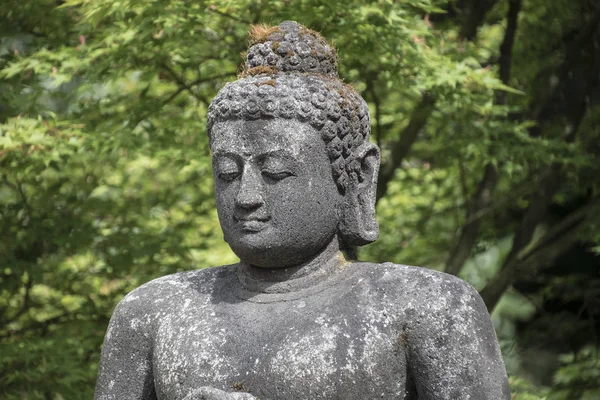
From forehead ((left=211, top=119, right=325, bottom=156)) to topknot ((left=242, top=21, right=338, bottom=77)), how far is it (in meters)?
0.27

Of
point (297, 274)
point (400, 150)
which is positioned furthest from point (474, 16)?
point (297, 274)

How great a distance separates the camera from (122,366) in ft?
14.3

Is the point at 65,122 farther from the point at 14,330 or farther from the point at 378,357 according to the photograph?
the point at 378,357

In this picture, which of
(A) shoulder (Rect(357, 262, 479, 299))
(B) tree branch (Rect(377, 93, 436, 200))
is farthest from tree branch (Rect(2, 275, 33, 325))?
(A) shoulder (Rect(357, 262, 479, 299))

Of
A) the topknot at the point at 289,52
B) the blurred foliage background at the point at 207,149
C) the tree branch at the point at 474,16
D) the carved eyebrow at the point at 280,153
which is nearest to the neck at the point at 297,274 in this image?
the carved eyebrow at the point at 280,153

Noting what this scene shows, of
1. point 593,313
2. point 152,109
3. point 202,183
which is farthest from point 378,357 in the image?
point 593,313

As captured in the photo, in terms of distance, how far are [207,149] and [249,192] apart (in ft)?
11.8

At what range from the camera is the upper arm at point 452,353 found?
3.88m

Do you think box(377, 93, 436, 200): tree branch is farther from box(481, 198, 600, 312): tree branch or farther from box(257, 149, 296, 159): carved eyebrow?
box(257, 149, 296, 159): carved eyebrow

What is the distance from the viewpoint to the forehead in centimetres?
405

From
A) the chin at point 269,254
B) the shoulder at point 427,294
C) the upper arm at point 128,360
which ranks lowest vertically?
the upper arm at point 128,360

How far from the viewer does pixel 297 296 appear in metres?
4.17

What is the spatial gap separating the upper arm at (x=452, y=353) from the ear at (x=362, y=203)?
447 mm

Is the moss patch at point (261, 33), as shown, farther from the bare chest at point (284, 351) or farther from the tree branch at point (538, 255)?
the tree branch at point (538, 255)
